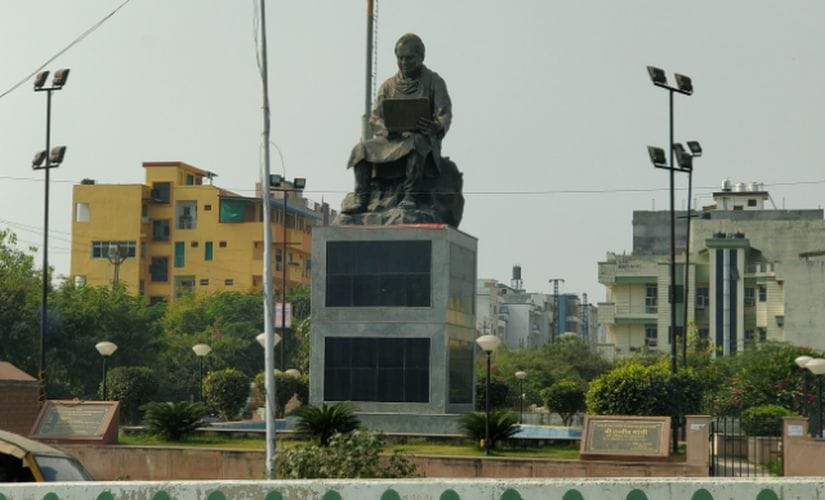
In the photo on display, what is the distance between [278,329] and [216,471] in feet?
135

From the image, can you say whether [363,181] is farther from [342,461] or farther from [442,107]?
[342,461]

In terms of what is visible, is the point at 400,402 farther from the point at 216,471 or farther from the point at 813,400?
the point at 813,400

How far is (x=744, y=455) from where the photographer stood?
30328 mm

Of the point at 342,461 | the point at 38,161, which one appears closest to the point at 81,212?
the point at 38,161

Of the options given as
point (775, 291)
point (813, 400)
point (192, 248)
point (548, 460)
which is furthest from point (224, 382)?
point (192, 248)

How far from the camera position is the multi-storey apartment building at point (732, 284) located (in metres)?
73.8

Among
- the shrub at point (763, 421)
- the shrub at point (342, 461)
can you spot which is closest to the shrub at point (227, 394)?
the shrub at point (763, 421)

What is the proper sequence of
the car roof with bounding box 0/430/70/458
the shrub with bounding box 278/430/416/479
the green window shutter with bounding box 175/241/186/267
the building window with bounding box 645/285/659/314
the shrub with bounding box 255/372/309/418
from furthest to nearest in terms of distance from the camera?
the green window shutter with bounding box 175/241/186/267 < the building window with bounding box 645/285/659/314 < the shrub with bounding box 255/372/309/418 < the shrub with bounding box 278/430/416/479 < the car roof with bounding box 0/430/70/458

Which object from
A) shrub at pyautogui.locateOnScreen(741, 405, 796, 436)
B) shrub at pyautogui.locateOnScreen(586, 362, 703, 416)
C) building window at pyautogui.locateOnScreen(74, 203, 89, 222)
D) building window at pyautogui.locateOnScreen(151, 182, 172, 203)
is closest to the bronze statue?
shrub at pyautogui.locateOnScreen(586, 362, 703, 416)

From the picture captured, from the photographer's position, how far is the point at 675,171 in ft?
115

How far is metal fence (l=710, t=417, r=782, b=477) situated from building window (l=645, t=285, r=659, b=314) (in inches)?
2006

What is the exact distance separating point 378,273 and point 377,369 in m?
1.90

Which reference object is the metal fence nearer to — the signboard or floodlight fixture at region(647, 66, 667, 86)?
floodlight fixture at region(647, 66, 667, 86)

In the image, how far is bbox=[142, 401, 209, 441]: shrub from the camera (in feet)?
92.8
